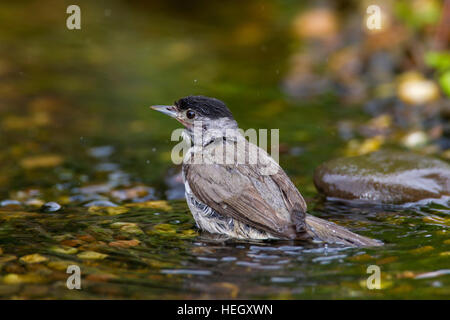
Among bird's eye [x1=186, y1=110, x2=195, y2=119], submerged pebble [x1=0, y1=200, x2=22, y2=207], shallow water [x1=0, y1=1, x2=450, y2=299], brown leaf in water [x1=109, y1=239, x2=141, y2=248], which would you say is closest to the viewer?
shallow water [x1=0, y1=1, x2=450, y2=299]

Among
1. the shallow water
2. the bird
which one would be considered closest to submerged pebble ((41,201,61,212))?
the shallow water

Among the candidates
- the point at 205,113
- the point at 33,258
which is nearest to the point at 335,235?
the point at 205,113

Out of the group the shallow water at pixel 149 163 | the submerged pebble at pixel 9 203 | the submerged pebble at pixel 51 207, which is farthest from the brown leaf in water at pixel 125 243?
the submerged pebble at pixel 9 203

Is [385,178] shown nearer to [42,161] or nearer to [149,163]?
[149,163]

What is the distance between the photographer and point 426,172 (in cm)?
692

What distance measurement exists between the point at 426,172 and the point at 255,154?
1949 millimetres

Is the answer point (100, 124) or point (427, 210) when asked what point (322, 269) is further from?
point (100, 124)

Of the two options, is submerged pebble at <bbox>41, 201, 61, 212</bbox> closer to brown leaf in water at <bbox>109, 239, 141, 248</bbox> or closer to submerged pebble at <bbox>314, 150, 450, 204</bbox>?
brown leaf in water at <bbox>109, 239, 141, 248</bbox>

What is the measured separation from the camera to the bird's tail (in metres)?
5.40

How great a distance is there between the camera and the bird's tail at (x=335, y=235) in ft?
17.7

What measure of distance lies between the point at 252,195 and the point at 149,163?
289 centimetres

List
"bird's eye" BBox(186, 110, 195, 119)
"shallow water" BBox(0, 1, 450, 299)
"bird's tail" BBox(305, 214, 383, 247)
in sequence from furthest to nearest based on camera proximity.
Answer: "bird's eye" BBox(186, 110, 195, 119) < "bird's tail" BBox(305, 214, 383, 247) < "shallow water" BBox(0, 1, 450, 299)

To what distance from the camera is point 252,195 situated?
5.73 meters

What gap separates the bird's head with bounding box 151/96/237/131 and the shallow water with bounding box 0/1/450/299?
900mm
